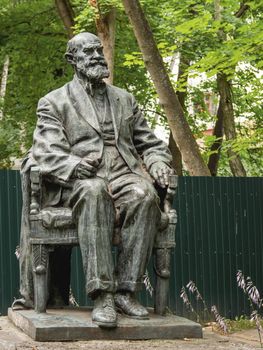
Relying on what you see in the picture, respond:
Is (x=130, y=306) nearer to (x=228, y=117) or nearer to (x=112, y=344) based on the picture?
(x=112, y=344)

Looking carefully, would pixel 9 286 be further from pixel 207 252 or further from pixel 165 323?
pixel 165 323

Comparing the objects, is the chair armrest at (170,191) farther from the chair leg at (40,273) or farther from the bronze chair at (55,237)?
the chair leg at (40,273)

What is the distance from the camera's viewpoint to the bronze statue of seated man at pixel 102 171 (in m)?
6.75

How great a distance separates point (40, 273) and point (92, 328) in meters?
0.70

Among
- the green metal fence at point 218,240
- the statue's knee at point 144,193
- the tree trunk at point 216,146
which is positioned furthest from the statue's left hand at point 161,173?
the tree trunk at point 216,146

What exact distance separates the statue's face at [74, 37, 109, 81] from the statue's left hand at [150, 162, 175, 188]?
2.61 feet

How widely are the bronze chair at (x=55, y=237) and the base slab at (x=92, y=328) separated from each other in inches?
7.6

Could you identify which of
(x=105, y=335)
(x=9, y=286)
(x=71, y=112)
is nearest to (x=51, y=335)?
(x=105, y=335)

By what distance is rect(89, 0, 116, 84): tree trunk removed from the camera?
16547mm

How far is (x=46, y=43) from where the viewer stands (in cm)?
2159

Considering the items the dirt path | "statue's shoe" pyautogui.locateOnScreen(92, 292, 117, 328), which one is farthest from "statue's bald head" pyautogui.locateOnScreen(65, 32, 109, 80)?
the dirt path

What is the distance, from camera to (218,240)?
43.9ft

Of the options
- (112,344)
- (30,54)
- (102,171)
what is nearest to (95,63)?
(102,171)

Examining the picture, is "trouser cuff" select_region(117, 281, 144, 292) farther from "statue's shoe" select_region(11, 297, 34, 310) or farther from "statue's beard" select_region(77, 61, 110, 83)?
"statue's beard" select_region(77, 61, 110, 83)
